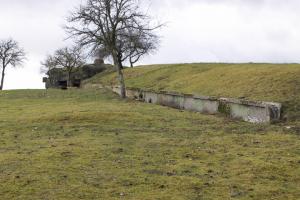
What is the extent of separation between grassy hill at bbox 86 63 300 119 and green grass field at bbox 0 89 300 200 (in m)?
2.35

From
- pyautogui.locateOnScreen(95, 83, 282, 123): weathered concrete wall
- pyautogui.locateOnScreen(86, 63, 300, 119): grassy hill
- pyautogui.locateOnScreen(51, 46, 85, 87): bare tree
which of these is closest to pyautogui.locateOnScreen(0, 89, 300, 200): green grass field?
pyautogui.locateOnScreen(95, 83, 282, 123): weathered concrete wall

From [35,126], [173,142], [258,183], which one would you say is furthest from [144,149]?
[35,126]

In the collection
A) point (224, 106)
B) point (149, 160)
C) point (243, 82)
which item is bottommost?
point (149, 160)

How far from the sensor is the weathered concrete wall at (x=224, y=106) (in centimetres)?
1733

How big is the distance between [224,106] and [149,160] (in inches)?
372

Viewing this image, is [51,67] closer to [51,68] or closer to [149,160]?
[51,68]

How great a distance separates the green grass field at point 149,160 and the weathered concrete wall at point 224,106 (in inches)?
37.8

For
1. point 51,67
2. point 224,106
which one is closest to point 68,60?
point 51,67

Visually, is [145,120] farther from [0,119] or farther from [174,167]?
[174,167]

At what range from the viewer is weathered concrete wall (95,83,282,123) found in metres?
17.3

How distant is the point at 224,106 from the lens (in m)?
20.2

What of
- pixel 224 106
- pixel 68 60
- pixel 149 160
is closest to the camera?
pixel 149 160

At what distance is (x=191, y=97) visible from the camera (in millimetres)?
23281

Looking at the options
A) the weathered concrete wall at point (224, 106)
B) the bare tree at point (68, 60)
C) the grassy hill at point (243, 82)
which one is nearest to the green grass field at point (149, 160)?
the weathered concrete wall at point (224, 106)
